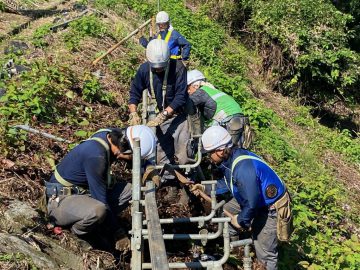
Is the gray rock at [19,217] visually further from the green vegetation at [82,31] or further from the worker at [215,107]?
the green vegetation at [82,31]

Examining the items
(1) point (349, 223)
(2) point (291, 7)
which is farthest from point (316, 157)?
(2) point (291, 7)

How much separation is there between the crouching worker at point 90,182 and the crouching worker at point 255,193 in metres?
0.68

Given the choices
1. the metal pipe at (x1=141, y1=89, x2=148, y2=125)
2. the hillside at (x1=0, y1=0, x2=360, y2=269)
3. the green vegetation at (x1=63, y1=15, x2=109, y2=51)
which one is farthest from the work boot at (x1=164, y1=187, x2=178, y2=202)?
the green vegetation at (x1=63, y1=15, x2=109, y2=51)

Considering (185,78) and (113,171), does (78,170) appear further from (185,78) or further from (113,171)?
(185,78)

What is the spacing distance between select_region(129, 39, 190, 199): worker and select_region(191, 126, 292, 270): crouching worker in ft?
4.65

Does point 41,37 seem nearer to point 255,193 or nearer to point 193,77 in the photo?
point 193,77

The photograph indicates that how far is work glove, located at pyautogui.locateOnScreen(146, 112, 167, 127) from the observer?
630 cm

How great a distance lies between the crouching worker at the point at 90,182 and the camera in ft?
15.9

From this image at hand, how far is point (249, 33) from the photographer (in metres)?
18.6

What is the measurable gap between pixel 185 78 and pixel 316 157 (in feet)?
21.1

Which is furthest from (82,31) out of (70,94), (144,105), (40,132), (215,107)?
(215,107)

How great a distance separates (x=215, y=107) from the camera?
274 inches

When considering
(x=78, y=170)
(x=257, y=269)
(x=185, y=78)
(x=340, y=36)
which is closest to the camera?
(x=78, y=170)

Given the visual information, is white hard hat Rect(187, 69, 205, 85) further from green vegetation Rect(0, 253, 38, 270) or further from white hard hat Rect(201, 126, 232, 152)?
green vegetation Rect(0, 253, 38, 270)
